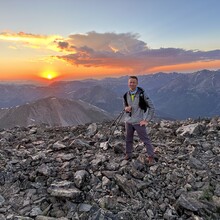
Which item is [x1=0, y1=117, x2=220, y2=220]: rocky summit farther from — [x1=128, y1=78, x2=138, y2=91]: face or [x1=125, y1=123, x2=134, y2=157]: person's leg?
[x1=128, y1=78, x2=138, y2=91]: face

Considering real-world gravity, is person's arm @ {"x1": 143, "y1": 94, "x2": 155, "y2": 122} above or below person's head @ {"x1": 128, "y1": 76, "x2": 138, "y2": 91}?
below

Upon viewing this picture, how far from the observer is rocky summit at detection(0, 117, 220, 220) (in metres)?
8.06

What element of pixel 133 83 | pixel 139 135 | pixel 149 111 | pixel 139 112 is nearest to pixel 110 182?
pixel 139 135

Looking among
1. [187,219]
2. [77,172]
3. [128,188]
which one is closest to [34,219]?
[77,172]

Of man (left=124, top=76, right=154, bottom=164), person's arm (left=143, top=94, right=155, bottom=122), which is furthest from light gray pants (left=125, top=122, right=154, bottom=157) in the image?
person's arm (left=143, top=94, right=155, bottom=122)

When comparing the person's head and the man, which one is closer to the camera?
the person's head

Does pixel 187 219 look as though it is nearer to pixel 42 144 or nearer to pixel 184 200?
pixel 184 200

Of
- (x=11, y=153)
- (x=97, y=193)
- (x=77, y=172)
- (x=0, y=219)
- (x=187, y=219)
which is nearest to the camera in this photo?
(x=0, y=219)

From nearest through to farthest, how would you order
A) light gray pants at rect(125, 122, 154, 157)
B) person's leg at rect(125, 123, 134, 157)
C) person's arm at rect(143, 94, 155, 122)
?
person's arm at rect(143, 94, 155, 122)
light gray pants at rect(125, 122, 154, 157)
person's leg at rect(125, 123, 134, 157)

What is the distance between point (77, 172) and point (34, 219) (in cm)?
225

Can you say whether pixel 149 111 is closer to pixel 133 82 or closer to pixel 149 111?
pixel 149 111

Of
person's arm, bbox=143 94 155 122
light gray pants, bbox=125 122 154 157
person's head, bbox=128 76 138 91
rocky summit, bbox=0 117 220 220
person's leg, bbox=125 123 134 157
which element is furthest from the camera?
person's leg, bbox=125 123 134 157

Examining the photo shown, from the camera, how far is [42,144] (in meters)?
13.7

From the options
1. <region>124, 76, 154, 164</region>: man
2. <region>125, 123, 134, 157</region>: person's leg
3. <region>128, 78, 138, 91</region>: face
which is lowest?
<region>125, 123, 134, 157</region>: person's leg
